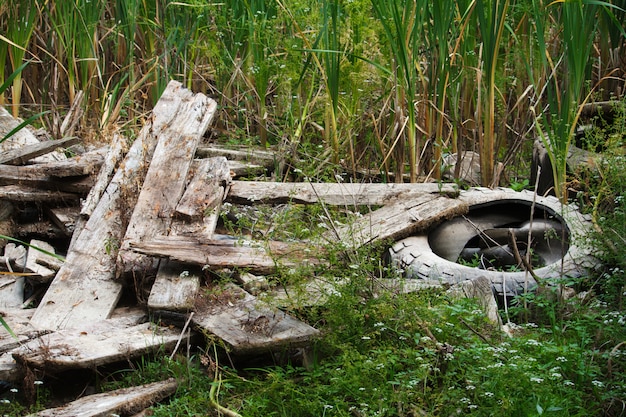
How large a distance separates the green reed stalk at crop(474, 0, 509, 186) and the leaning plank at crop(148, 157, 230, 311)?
175 centimetres

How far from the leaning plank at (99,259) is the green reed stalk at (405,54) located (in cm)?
161

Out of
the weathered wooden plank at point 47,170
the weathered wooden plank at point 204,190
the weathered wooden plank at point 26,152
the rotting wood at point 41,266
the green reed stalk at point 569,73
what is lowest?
the rotting wood at point 41,266

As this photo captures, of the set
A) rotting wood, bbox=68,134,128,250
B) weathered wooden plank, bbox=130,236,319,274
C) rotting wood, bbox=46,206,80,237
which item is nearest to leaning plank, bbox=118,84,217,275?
weathered wooden plank, bbox=130,236,319,274

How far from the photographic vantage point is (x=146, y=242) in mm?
4133

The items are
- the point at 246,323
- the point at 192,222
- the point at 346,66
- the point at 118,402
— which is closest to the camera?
the point at 118,402


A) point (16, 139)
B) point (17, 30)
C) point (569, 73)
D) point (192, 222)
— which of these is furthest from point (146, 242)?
point (17, 30)

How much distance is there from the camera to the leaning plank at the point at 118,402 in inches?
122

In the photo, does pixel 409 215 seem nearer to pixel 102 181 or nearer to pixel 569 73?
pixel 569 73

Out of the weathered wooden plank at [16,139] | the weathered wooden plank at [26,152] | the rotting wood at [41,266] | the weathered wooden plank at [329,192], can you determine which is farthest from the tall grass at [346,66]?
the rotting wood at [41,266]

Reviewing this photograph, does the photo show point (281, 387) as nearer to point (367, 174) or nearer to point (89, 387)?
point (89, 387)

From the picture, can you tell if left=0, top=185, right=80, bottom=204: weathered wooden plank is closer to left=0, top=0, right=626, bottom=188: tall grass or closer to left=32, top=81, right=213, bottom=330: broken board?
left=32, top=81, right=213, bottom=330: broken board

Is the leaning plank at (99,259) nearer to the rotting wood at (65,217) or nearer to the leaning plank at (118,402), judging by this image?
the rotting wood at (65,217)

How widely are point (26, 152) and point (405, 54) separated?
8.13ft

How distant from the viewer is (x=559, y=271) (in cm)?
441
